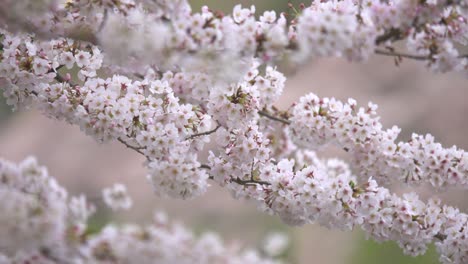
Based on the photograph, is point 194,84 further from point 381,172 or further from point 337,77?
point 337,77

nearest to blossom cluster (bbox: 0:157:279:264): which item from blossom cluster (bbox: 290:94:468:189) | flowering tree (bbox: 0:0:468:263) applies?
flowering tree (bbox: 0:0:468:263)

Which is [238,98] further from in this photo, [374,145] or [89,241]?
[89,241]

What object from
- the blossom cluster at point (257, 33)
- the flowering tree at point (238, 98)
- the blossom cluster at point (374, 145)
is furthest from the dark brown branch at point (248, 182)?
the blossom cluster at point (257, 33)

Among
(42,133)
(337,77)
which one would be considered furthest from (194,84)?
(42,133)

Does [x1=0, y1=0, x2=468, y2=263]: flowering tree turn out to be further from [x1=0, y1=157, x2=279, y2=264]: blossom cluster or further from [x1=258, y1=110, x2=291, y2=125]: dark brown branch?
[x1=0, y1=157, x2=279, y2=264]: blossom cluster

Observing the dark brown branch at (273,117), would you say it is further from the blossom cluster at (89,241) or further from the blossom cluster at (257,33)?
the blossom cluster at (89,241)

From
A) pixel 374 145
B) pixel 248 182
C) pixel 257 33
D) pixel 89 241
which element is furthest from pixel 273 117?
pixel 89 241
